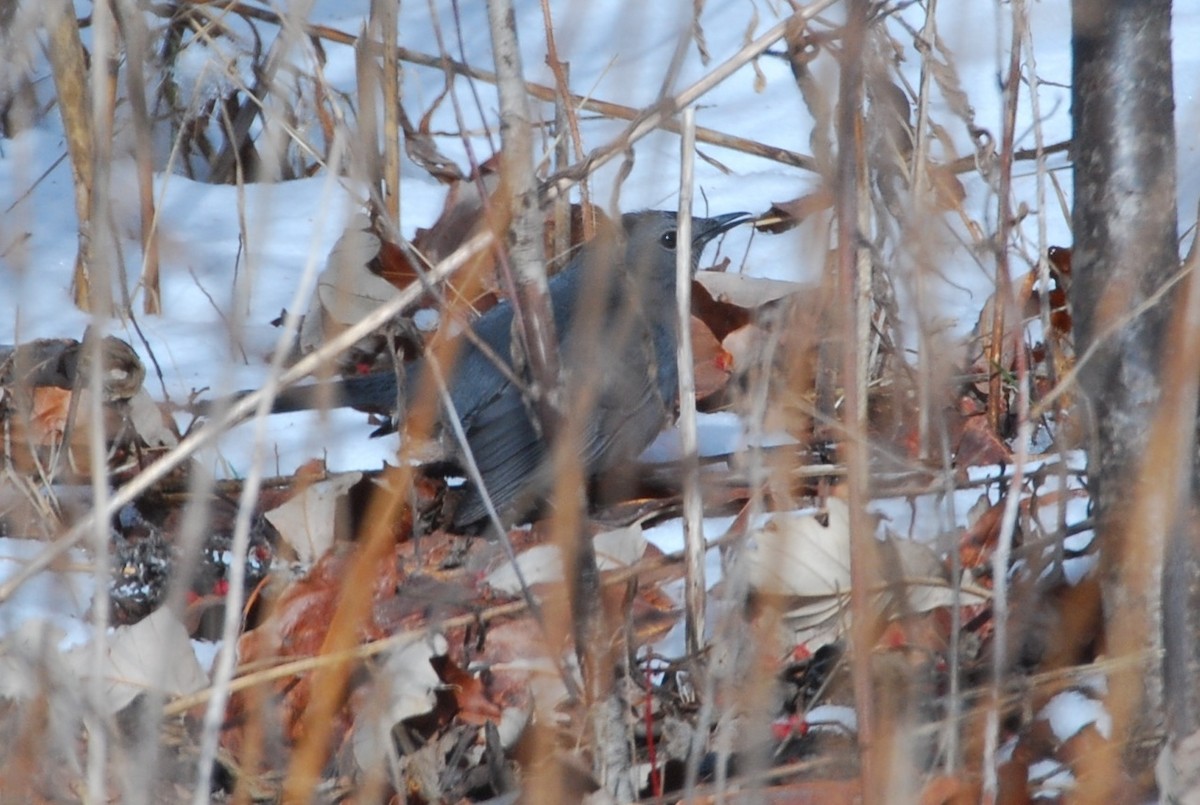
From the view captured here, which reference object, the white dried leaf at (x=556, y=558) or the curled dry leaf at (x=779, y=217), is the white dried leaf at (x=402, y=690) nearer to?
the white dried leaf at (x=556, y=558)

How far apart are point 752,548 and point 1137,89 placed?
3.32ft

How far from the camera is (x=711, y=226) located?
4.46 metres

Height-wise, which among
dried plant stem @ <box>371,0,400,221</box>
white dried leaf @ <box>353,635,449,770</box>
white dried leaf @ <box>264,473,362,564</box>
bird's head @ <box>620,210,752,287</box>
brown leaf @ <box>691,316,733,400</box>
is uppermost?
dried plant stem @ <box>371,0,400,221</box>

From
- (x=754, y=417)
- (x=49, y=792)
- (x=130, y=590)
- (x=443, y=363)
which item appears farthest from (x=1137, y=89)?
(x=130, y=590)

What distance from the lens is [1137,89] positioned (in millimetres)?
1772

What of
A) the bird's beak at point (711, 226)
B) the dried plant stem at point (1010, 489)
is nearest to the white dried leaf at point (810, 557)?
the dried plant stem at point (1010, 489)

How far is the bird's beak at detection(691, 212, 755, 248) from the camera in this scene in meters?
4.44

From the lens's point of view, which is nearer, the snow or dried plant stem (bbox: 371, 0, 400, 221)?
the snow

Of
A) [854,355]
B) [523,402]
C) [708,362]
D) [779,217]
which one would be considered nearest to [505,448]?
[523,402]

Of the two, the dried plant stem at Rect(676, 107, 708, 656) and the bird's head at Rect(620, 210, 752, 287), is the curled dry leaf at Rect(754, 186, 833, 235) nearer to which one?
the bird's head at Rect(620, 210, 752, 287)

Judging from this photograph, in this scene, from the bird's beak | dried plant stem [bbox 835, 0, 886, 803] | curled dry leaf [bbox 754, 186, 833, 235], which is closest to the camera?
dried plant stem [bbox 835, 0, 886, 803]

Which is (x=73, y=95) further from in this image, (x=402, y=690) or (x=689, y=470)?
(x=689, y=470)

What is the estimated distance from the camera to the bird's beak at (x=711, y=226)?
444 cm

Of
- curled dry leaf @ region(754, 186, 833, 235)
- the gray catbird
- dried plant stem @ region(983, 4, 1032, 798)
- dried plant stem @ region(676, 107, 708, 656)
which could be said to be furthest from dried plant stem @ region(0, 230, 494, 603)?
curled dry leaf @ region(754, 186, 833, 235)
